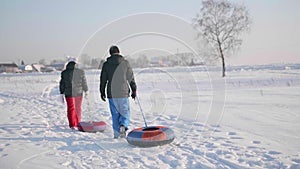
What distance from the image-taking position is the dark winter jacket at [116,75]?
21.2 ft

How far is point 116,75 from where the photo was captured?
21.4 ft

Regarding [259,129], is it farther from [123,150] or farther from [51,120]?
[51,120]

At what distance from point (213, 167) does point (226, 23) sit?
33.0 metres

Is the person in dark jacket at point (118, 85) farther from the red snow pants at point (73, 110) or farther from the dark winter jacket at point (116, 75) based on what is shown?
the red snow pants at point (73, 110)

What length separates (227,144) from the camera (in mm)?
5785

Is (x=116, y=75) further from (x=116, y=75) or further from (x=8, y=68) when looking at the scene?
(x=8, y=68)

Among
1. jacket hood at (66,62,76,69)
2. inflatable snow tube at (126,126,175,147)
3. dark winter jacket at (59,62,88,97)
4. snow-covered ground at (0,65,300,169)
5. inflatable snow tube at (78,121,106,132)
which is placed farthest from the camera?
jacket hood at (66,62,76,69)

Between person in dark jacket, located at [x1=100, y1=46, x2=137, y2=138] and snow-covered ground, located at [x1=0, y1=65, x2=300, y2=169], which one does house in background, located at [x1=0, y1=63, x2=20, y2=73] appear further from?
person in dark jacket, located at [x1=100, y1=46, x2=137, y2=138]

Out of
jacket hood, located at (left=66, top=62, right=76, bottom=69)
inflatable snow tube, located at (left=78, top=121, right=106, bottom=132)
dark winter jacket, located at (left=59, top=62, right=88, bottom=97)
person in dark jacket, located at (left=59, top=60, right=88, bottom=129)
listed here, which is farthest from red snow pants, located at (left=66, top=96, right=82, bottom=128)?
jacket hood, located at (left=66, top=62, right=76, bottom=69)

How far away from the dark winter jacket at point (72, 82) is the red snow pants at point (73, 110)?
14cm

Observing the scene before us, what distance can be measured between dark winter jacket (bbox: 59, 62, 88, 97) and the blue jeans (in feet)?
5.84

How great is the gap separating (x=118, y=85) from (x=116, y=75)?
24 centimetres

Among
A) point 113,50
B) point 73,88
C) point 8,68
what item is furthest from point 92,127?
Answer: point 8,68

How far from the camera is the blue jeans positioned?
649cm
